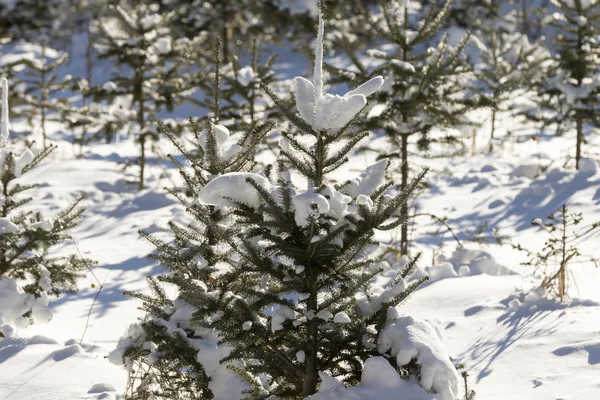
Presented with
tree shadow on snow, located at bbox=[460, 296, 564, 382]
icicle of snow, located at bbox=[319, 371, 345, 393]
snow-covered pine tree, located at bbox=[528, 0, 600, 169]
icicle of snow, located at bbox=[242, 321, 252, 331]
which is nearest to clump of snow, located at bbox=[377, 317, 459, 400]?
icicle of snow, located at bbox=[319, 371, 345, 393]

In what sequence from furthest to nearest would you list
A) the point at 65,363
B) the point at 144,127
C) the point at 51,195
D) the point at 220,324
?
the point at 144,127 < the point at 51,195 < the point at 65,363 < the point at 220,324

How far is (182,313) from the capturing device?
4004mm

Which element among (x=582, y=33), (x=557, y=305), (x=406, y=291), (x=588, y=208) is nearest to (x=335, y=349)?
(x=406, y=291)

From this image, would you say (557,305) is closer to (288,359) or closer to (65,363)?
(288,359)

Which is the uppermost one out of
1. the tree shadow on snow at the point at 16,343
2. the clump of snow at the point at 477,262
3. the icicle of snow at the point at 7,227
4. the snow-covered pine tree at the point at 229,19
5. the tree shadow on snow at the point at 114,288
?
the snow-covered pine tree at the point at 229,19

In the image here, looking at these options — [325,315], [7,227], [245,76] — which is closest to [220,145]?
[325,315]

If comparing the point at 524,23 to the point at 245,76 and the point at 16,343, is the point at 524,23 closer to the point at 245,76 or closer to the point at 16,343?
→ the point at 245,76

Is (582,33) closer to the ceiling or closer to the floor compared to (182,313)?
closer to the ceiling

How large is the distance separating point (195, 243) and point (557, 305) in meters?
3.61

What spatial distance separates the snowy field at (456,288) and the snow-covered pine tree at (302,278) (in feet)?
1.08

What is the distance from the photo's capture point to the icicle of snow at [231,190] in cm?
324

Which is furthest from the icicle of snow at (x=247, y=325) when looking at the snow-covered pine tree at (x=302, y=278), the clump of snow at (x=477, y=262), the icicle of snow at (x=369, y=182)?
the clump of snow at (x=477, y=262)

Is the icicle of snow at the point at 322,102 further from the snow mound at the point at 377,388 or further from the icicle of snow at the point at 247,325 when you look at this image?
the snow mound at the point at 377,388

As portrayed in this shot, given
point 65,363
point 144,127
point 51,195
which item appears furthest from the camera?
point 144,127
